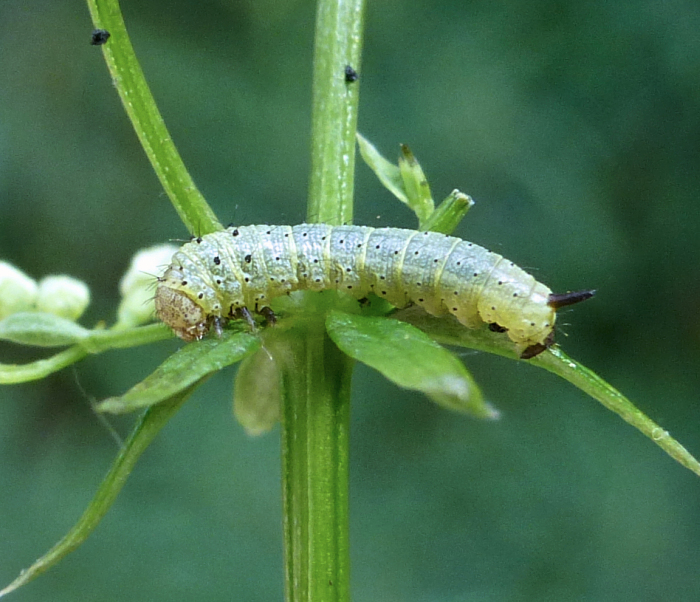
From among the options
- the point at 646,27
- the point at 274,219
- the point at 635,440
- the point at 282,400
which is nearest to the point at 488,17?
the point at 646,27

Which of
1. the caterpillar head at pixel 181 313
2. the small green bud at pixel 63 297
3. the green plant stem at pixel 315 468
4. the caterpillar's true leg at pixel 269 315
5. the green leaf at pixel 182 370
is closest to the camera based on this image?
the green leaf at pixel 182 370

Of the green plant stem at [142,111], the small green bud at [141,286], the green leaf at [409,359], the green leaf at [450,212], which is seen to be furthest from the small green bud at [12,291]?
the green leaf at [450,212]

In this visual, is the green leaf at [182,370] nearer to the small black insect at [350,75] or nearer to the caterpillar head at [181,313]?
the caterpillar head at [181,313]

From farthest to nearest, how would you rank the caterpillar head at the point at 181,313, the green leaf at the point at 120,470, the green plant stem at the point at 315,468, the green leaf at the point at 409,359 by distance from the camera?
the caterpillar head at the point at 181,313, the green plant stem at the point at 315,468, the green leaf at the point at 120,470, the green leaf at the point at 409,359

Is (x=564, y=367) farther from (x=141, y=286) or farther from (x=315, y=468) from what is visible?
(x=141, y=286)

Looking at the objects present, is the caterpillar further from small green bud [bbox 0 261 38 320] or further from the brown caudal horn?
small green bud [bbox 0 261 38 320]

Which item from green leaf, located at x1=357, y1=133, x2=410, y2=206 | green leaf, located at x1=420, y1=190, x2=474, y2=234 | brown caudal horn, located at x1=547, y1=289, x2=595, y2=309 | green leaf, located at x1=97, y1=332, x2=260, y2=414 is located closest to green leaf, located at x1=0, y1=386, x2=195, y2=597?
green leaf, located at x1=97, y1=332, x2=260, y2=414
